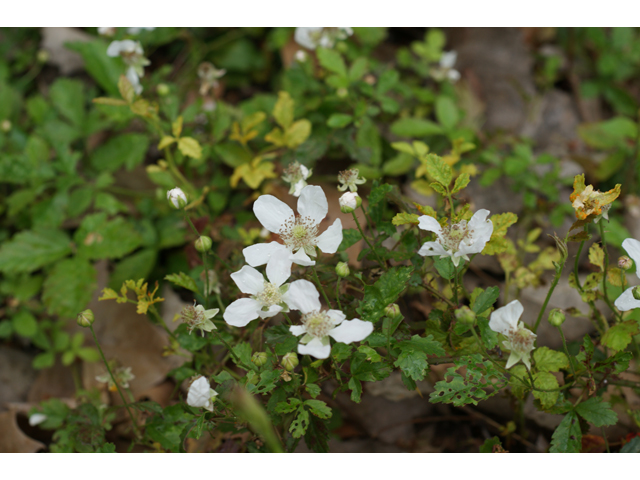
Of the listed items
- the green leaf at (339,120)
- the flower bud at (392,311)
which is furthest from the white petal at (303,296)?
the green leaf at (339,120)

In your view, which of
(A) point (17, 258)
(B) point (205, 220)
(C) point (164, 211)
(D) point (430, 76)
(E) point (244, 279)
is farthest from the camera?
(D) point (430, 76)

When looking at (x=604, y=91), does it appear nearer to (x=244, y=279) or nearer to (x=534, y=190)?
(x=534, y=190)

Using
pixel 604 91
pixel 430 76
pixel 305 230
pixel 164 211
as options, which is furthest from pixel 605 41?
pixel 164 211

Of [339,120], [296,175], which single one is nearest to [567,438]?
[296,175]

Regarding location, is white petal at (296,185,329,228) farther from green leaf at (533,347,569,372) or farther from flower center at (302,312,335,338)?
green leaf at (533,347,569,372)

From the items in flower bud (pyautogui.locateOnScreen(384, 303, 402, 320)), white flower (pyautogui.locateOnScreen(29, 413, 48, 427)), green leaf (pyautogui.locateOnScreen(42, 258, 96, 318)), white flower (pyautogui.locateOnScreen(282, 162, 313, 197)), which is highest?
white flower (pyautogui.locateOnScreen(282, 162, 313, 197))

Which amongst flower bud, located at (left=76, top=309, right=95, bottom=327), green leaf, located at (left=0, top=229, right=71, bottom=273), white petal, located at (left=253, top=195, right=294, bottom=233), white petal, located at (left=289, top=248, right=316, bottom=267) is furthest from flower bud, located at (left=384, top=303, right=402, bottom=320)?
green leaf, located at (left=0, top=229, right=71, bottom=273)
